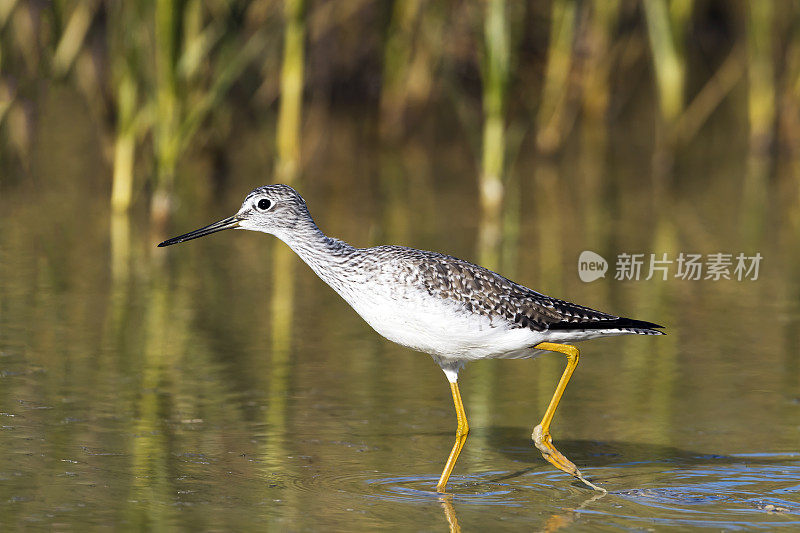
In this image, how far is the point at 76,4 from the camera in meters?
14.5

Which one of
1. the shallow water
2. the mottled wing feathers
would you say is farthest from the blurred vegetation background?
the mottled wing feathers

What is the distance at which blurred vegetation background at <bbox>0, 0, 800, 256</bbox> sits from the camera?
12.2 metres

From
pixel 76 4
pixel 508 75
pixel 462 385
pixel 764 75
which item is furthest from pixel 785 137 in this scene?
pixel 462 385

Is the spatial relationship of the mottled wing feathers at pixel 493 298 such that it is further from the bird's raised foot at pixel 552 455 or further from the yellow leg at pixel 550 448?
the bird's raised foot at pixel 552 455

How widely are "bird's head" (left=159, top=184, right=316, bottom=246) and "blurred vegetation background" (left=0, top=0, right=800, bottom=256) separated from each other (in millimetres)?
4552

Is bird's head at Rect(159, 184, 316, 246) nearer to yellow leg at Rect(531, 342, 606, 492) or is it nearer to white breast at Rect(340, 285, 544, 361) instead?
white breast at Rect(340, 285, 544, 361)

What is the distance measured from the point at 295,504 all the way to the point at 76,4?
9590 millimetres

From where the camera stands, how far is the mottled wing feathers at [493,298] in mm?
6598

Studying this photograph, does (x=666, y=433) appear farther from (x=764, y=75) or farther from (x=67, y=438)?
(x=764, y=75)

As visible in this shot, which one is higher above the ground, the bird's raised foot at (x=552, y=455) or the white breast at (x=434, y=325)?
the white breast at (x=434, y=325)

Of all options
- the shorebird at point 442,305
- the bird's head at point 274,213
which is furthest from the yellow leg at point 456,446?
the bird's head at point 274,213

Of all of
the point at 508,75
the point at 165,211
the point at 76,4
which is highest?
the point at 76,4

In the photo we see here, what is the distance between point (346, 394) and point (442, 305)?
1720 millimetres

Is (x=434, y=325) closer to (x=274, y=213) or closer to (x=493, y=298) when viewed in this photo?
(x=493, y=298)
